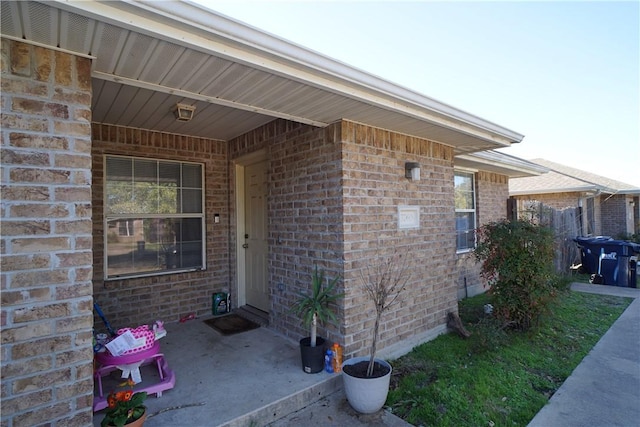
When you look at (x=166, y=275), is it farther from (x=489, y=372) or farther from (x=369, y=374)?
(x=489, y=372)

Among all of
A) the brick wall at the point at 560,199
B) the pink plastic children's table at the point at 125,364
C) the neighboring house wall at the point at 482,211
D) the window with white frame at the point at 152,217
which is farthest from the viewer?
the brick wall at the point at 560,199

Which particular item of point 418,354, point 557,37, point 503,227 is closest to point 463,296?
point 503,227

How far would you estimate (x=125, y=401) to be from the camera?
87.6 inches

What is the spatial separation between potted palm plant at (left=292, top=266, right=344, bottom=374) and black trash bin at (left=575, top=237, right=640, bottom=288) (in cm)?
828

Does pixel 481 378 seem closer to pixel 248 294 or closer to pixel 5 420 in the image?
pixel 248 294

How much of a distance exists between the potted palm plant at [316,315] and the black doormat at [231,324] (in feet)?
4.52

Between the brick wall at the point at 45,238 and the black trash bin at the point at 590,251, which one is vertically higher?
the brick wall at the point at 45,238

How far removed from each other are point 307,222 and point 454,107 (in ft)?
7.07

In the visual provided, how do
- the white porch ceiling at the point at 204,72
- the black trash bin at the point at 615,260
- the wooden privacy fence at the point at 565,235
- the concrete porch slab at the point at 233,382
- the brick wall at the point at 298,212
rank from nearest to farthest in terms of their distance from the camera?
the white porch ceiling at the point at 204,72 → the concrete porch slab at the point at 233,382 → the brick wall at the point at 298,212 → the black trash bin at the point at 615,260 → the wooden privacy fence at the point at 565,235

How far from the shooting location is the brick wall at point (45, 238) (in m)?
1.86

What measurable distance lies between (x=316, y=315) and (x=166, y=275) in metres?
2.55

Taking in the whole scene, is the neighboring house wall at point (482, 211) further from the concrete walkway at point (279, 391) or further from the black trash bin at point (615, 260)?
the concrete walkway at point (279, 391)

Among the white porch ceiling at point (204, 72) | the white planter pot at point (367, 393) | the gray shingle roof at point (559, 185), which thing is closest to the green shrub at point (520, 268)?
Answer: the white porch ceiling at point (204, 72)

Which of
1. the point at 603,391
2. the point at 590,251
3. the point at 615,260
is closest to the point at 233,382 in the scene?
the point at 603,391
